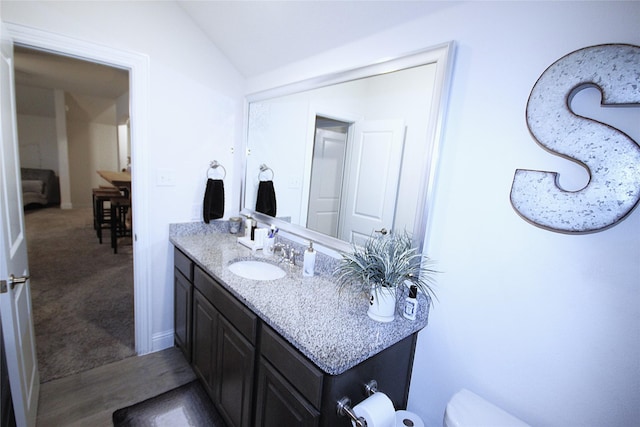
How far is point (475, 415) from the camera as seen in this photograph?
97cm

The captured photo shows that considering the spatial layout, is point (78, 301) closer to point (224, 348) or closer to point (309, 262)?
point (224, 348)

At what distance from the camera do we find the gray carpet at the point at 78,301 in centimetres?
210

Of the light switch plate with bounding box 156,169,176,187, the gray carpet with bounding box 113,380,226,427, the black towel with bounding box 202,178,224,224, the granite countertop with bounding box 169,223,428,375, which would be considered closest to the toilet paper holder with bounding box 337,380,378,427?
the granite countertop with bounding box 169,223,428,375

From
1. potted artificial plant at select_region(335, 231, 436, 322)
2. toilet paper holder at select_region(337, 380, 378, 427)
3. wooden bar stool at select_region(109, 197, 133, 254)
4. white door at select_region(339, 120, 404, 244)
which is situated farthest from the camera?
wooden bar stool at select_region(109, 197, 133, 254)

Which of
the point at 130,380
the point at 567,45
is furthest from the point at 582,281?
the point at 130,380

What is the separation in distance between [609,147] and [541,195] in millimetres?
201

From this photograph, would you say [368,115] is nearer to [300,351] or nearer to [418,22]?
[418,22]

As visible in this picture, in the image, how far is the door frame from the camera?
1.55 m

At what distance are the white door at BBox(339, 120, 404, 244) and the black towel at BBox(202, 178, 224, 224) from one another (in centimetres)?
112

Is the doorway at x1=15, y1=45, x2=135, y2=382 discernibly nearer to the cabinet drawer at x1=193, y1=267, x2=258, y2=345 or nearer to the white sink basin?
the cabinet drawer at x1=193, y1=267, x2=258, y2=345

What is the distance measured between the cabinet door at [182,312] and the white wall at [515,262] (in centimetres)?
145

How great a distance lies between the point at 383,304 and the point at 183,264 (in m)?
1.43

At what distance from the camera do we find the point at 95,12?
65.0 inches

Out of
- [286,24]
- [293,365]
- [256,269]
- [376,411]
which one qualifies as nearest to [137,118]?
[286,24]
